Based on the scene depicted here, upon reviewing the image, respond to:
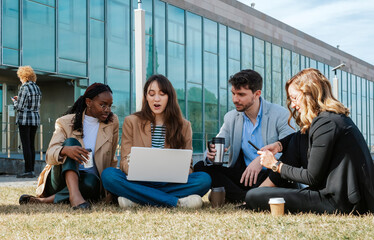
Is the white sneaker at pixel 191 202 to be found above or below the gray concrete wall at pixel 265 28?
below

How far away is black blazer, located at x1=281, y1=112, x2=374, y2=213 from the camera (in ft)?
11.4

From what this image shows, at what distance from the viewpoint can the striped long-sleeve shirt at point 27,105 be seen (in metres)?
8.26

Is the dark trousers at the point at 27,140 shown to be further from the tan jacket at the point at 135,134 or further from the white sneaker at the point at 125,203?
the white sneaker at the point at 125,203

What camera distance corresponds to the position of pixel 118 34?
48.8ft

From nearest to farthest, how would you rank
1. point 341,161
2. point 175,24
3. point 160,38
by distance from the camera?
point 341,161, point 160,38, point 175,24

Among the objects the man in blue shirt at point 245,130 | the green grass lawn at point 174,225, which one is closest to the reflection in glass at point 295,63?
the man in blue shirt at point 245,130

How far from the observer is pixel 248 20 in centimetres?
2133

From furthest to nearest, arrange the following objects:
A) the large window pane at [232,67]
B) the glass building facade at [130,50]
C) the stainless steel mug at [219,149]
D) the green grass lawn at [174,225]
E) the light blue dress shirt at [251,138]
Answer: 1. the large window pane at [232,67]
2. the glass building facade at [130,50]
3. the light blue dress shirt at [251,138]
4. the stainless steel mug at [219,149]
5. the green grass lawn at [174,225]

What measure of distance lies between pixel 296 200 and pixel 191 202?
1066 millimetres

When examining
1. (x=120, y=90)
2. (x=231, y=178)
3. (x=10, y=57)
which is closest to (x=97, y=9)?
(x=120, y=90)

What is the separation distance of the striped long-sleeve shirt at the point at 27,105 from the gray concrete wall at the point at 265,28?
372 inches

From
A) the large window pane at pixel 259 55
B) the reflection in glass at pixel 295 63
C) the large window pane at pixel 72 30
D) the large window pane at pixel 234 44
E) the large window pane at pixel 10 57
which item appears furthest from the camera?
the reflection in glass at pixel 295 63

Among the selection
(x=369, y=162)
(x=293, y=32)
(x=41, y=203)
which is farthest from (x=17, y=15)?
(x=293, y=32)

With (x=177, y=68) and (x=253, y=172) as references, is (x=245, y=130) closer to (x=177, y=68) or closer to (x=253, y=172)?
(x=253, y=172)
